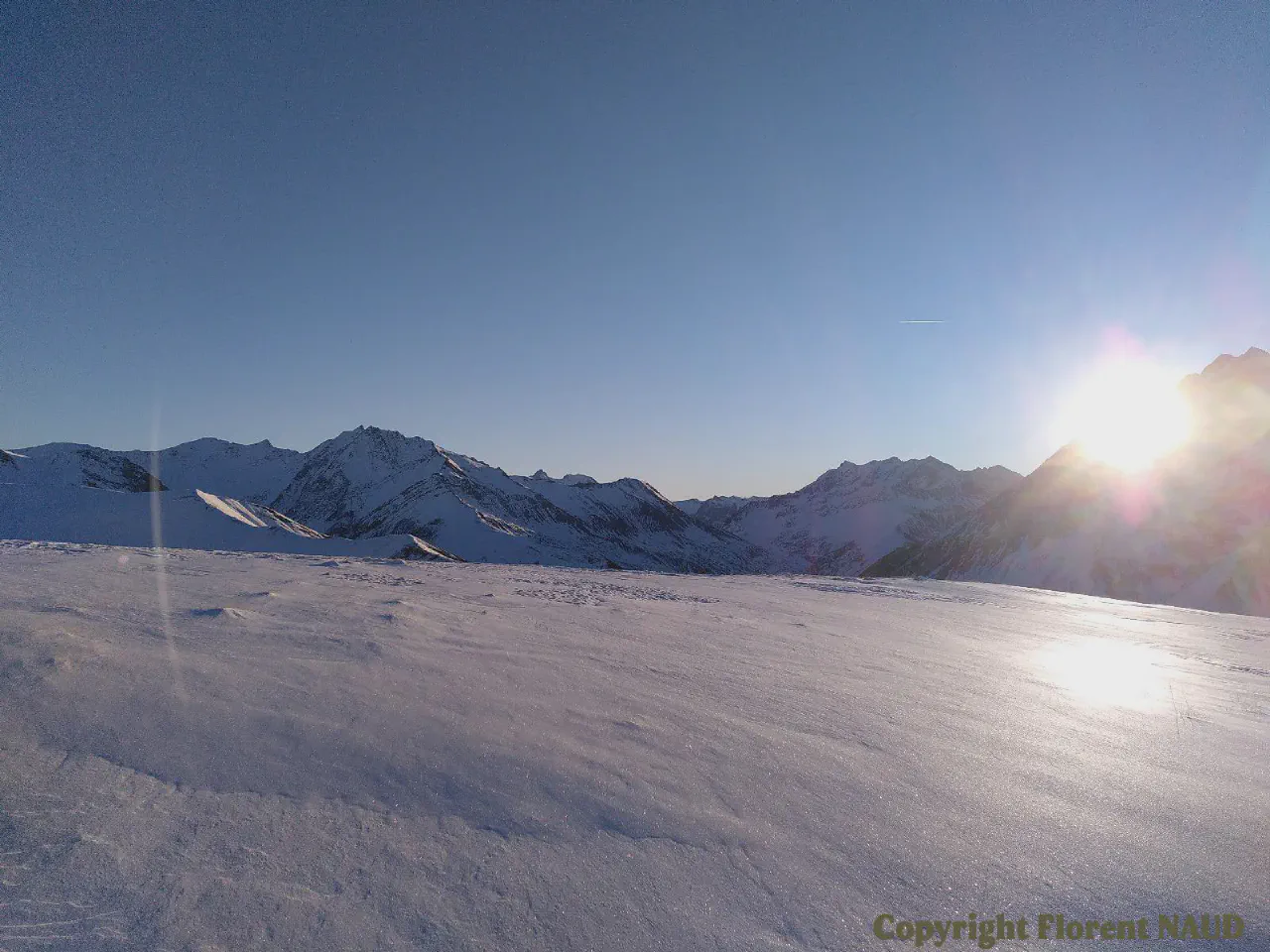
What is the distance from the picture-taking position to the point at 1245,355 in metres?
53.8

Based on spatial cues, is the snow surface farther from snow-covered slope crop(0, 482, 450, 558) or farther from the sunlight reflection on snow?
Answer: snow-covered slope crop(0, 482, 450, 558)

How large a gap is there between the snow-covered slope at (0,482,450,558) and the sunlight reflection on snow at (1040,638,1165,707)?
2998 centimetres

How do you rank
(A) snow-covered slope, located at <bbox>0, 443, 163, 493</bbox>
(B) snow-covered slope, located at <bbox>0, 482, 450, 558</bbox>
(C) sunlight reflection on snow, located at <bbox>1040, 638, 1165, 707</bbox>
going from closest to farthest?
(C) sunlight reflection on snow, located at <bbox>1040, 638, 1165, 707</bbox> < (B) snow-covered slope, located at <bbox>0, 482, 450, 558</bbox> < (A) snow-covered slope, located at <bbox>0, 443, 163, 493</bbox>

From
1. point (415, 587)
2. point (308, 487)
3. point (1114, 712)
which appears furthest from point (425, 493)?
point (1114, 712)

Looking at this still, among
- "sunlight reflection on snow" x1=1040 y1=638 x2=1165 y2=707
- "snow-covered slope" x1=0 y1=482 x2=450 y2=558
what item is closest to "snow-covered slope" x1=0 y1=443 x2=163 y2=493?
"snow-covered slope" x1=0 y1=482 x2=450 y2=558

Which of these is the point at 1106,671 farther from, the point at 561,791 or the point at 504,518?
the point at 504,518

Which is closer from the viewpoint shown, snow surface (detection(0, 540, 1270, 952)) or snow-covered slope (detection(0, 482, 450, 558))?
snow surface (detection(0, 540, 1270, 952))

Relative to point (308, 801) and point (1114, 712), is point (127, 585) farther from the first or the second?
point (1114, 712)

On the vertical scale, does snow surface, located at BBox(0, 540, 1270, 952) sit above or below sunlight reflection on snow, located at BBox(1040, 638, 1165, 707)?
below

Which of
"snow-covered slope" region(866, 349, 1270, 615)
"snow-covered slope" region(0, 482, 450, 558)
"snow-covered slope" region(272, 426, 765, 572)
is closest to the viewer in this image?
"snow-covered slope" region(0, 482, 450, 558)

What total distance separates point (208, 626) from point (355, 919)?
16.0 feet

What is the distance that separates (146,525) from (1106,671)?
3893 centimetres

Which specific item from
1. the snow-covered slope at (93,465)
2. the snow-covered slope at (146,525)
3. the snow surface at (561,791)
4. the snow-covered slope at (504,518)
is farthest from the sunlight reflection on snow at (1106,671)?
the snow-covered slope at (93,465)

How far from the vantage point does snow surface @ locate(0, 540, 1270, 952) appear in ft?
8.09
